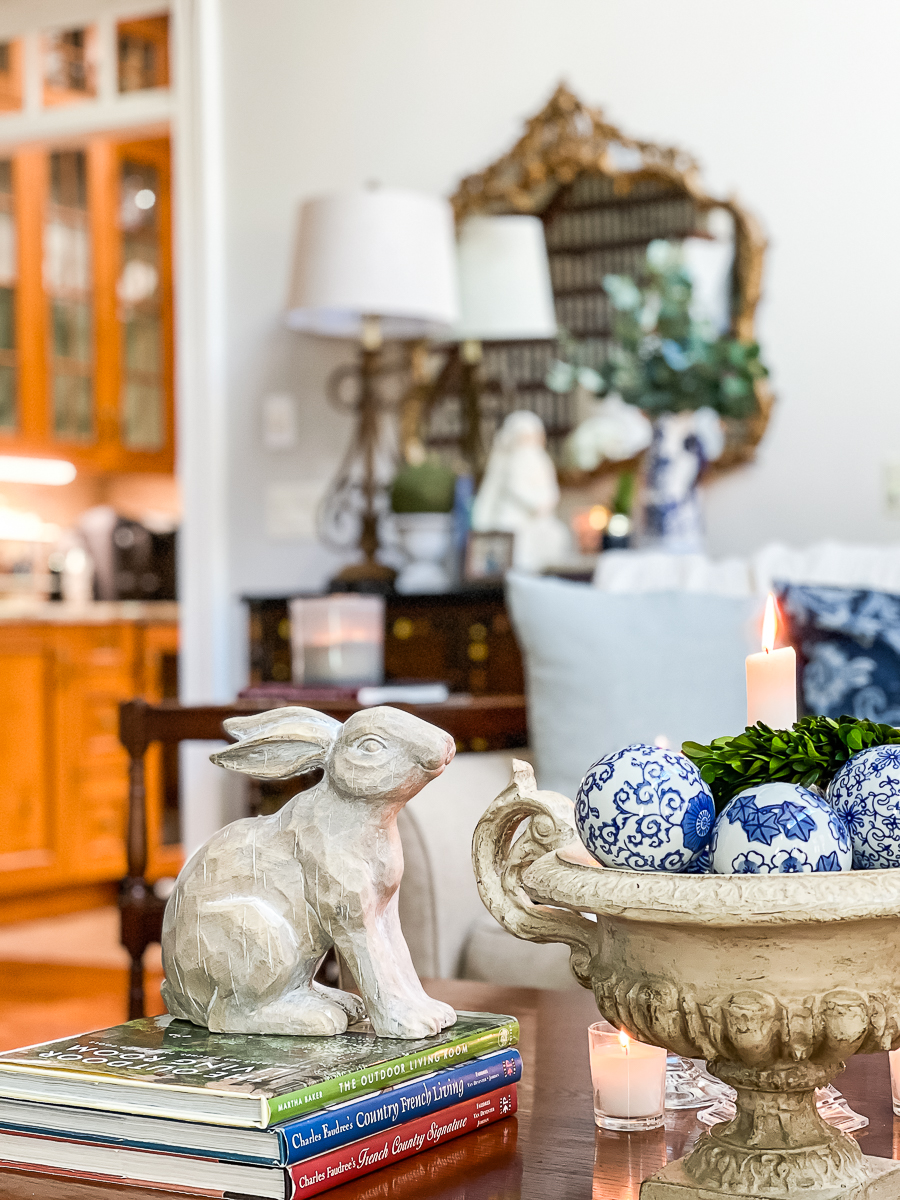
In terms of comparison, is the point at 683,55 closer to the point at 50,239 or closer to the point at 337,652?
the point at 337,652

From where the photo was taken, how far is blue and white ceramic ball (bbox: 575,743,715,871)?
70 centimetres

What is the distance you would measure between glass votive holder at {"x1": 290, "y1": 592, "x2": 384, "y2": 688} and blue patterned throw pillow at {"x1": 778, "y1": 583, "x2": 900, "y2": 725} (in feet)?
2.07

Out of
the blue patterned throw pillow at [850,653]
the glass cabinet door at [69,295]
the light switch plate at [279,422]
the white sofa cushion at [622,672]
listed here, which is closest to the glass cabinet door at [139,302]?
the glass cabinet door at [69,295]

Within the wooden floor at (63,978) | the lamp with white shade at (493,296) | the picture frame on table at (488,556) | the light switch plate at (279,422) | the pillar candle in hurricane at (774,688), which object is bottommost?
the wooden floor at (63,978)

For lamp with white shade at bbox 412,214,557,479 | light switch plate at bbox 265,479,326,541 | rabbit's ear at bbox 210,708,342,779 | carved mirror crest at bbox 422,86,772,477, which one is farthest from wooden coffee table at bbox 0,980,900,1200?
light switch plate at bbox 265,479,326,541

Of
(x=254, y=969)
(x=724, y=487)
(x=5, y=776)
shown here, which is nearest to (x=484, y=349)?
(x=724, y=487)

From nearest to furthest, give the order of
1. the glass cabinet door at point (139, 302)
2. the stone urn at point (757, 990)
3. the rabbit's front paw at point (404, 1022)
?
the stone urn at point (757, 990) < the rabbit's front paw at point (404, 1022) < the glass cabinet door at point (139, 302)

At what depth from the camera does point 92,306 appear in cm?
503

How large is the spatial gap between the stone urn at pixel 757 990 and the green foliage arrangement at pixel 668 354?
2286 mm

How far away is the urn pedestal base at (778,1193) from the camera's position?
2.32 feet

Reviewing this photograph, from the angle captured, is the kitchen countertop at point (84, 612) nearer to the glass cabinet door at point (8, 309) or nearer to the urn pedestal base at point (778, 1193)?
the glass cabinet door at point (8, 309)

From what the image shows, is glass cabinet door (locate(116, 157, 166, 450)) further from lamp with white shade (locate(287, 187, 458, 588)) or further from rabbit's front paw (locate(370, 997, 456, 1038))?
rabbit's front paw (locate(370, 997, 456, 1038))

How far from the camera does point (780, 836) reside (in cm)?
67

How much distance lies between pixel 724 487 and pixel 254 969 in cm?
241
